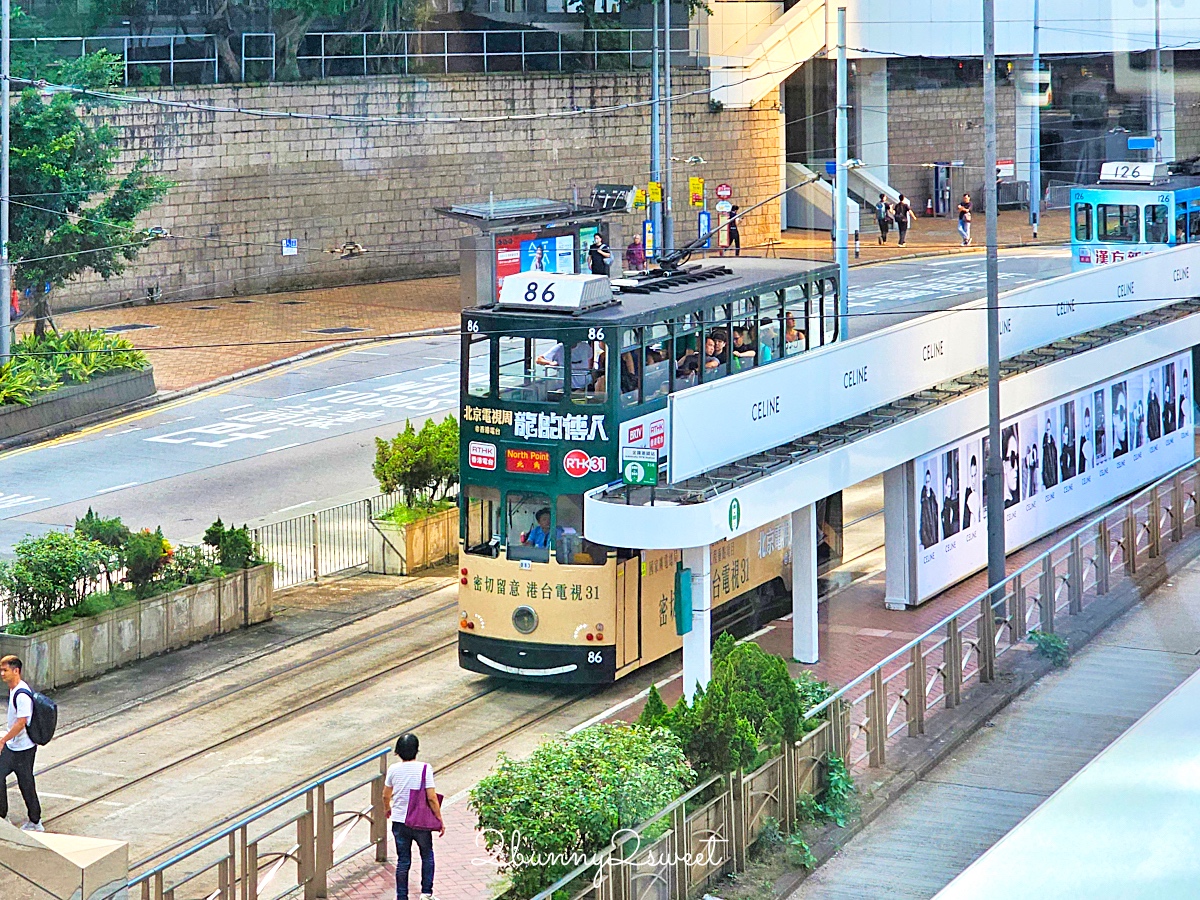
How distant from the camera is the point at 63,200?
28.7 meters

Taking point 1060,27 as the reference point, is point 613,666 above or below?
below

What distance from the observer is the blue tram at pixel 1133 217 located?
28625mm

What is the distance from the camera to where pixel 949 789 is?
12.0m

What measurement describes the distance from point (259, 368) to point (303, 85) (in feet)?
29.6

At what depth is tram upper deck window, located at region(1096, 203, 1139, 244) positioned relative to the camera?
2908 centimetres

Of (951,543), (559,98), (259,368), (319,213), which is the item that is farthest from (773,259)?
(559,98)

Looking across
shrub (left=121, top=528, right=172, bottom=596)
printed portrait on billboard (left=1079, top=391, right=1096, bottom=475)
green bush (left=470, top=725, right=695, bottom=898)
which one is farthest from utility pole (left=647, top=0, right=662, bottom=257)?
green bush (left=470, top=725, right=695, bottom=898)

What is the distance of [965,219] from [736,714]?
1719cm

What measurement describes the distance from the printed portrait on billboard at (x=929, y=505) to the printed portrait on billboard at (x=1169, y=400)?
6.53 meters

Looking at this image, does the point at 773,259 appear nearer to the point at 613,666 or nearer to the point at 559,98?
the point at 613,666

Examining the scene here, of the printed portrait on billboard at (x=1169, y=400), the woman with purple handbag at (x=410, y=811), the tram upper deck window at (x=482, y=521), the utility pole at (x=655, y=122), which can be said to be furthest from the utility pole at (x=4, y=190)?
the woman with purple handbag at (x=410, y=811)

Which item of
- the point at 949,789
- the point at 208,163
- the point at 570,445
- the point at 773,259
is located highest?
the point at 208,163

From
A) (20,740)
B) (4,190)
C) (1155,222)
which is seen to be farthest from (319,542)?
(1155,222)

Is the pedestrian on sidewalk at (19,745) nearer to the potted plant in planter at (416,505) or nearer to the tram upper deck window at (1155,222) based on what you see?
the potted plant in planter at (416,505)
